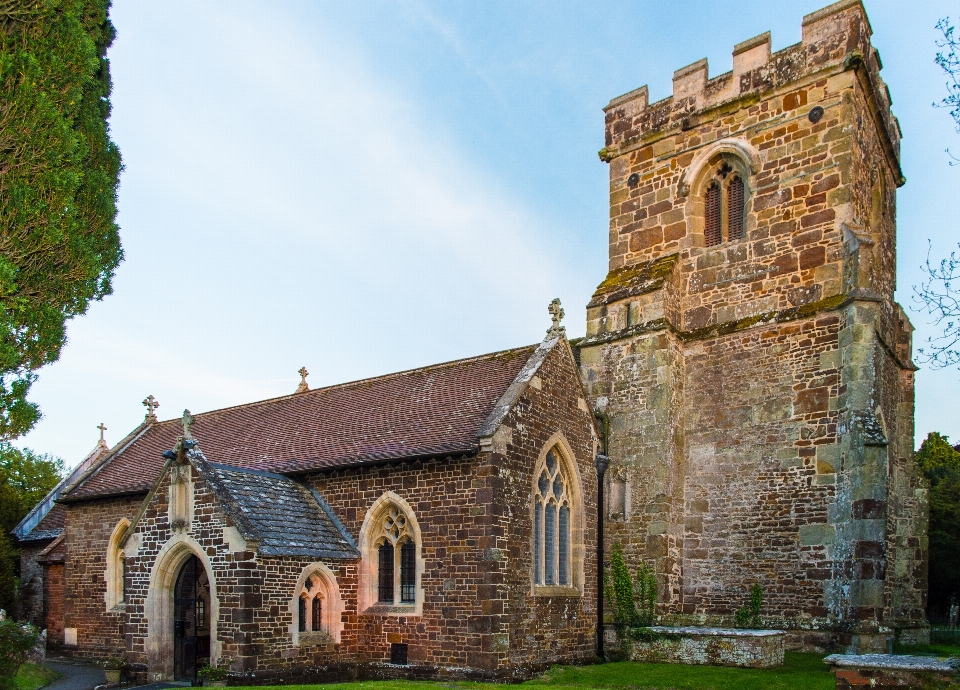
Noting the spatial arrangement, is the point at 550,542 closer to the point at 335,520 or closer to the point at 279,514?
the point at 335,520

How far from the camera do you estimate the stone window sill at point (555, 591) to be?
1803 centimetres

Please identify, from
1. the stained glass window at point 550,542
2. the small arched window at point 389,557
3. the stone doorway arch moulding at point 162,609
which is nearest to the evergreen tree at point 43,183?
the stone doorway arch moulding at point 162,609

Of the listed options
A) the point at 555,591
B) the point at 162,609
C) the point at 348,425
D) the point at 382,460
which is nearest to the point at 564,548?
the point at 555,591

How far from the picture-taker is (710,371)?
20859mm

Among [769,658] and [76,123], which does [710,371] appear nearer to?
[769,658]

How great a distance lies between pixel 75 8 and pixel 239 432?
1282cm

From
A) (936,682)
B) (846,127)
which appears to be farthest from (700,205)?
(936,682)

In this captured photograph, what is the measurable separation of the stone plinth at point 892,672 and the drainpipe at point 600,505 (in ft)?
27.0

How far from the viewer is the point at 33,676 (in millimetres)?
19656

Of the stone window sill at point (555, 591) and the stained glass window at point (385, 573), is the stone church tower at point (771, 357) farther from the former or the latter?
the stained glass window at point (385, 573)

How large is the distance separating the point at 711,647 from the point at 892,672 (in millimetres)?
6230

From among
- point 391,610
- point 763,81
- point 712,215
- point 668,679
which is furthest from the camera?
point 712,215

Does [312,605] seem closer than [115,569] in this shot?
Yes

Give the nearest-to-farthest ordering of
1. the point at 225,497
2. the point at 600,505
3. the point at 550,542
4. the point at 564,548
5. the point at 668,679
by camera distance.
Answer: the point at 668,679 < the point at 225,497 < the point at 550,542 < the point at 564,548 < the point at 600,505
